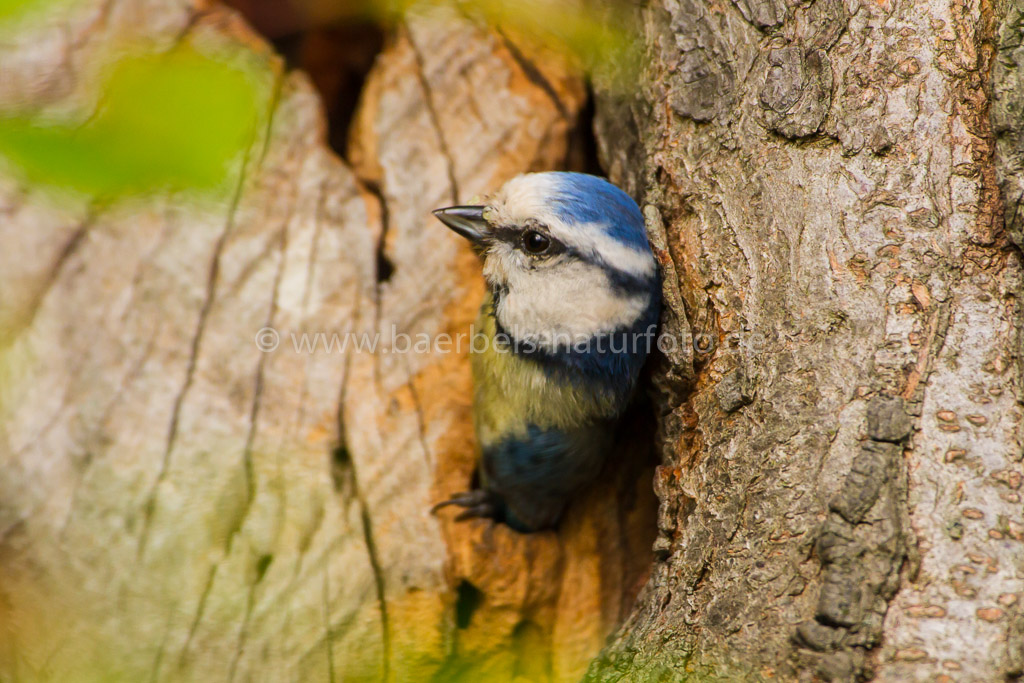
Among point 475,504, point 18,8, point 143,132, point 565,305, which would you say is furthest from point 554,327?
point 18,8

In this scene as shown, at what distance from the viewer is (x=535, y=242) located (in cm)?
240

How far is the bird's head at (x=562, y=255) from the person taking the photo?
2.28 m

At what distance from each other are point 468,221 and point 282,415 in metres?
0.88

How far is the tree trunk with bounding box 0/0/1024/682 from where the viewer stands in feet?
5.70

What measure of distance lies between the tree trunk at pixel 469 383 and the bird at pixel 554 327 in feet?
0.41

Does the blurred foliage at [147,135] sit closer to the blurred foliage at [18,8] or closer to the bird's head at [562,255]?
the blurred foliage at [18,8]

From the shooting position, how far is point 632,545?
8.90 feet

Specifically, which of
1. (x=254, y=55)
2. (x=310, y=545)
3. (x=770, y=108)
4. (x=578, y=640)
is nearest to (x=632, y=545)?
(x=578, y=640)

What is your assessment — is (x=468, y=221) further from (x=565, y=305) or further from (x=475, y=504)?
(x=475, y=504)

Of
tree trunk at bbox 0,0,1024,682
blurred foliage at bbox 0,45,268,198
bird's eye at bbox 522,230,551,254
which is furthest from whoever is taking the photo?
bird's eye at bbox 522,230,551,254

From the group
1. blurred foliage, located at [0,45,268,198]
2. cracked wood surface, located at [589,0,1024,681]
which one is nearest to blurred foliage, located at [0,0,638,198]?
blurred foliage, located at [0,45,268,198]

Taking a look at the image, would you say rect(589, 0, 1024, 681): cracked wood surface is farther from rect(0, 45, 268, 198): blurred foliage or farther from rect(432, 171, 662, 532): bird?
rect(0, 45, 268, 198): blurred foliage

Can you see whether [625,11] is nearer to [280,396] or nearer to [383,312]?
[383,312]

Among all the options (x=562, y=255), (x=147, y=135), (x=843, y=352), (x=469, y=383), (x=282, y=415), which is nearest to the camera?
(x=147, y=135)
